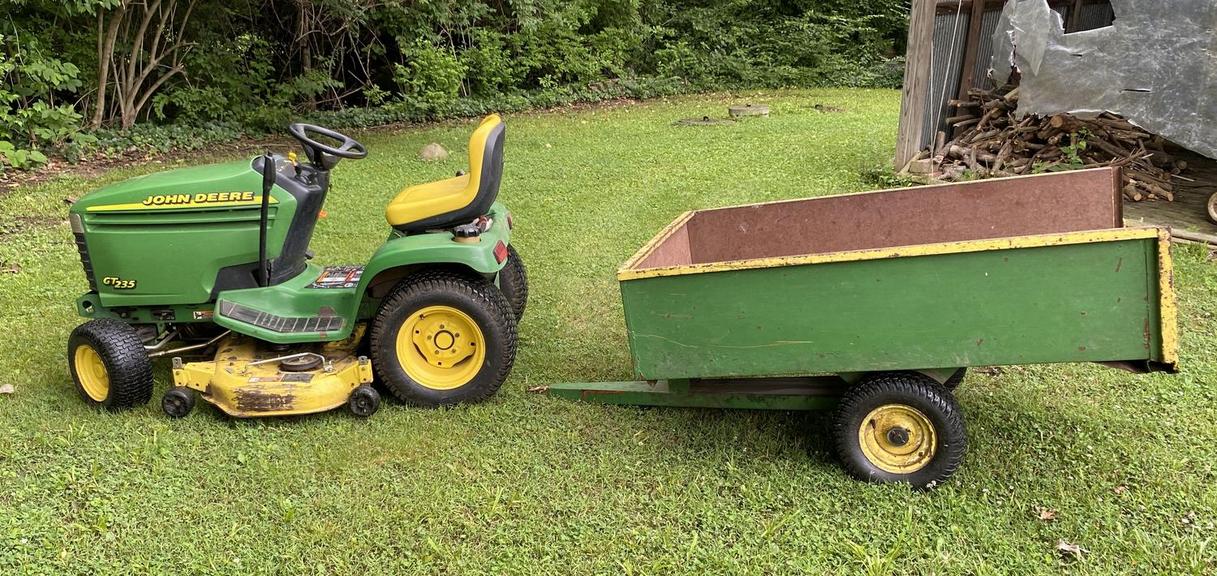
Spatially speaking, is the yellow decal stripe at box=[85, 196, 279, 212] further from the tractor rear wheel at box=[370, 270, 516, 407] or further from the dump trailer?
the dump trailer

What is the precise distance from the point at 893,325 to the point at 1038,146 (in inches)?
215

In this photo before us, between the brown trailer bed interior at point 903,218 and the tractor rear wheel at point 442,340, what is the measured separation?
2.53 ft

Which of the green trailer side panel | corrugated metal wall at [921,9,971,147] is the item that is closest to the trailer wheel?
the green trailer side panel

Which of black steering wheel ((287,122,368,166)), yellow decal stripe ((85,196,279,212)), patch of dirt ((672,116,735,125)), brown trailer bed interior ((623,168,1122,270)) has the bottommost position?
patch of dirt ((672,116,735,125))

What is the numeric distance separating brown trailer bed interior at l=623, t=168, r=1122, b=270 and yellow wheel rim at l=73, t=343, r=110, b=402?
245 cm

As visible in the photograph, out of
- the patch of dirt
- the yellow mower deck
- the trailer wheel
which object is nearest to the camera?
the trailer wheel

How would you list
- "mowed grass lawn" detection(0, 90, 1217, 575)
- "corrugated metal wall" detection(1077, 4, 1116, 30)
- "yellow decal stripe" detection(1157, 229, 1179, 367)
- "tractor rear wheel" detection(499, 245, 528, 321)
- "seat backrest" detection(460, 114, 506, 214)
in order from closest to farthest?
"yellow decal stripe" detection(1157, 229, 1179, 367), "mowed grass lawn" detection(0, 90, 1217, 575), "seat backrest" detection(460, 114, 506, 214), "tractor rear wheel" detection(499, 245, 528, 321), "corrugated metal wall" detection(1077, 4, 1116, 30)

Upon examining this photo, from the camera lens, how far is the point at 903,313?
279 centimetres

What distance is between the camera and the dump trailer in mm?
2600

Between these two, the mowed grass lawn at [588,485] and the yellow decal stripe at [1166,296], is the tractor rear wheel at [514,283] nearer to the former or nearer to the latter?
the mowed grass lawn at [588,485]

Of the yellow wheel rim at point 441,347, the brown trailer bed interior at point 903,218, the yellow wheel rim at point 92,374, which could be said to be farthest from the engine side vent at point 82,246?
the brown trailer bed interior at point 903,218

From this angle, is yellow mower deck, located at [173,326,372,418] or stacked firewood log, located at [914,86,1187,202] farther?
stacked firewood log, located at [914,86,1187,202]

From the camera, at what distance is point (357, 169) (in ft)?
29.4

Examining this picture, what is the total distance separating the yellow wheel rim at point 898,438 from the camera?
2992 millimetres
